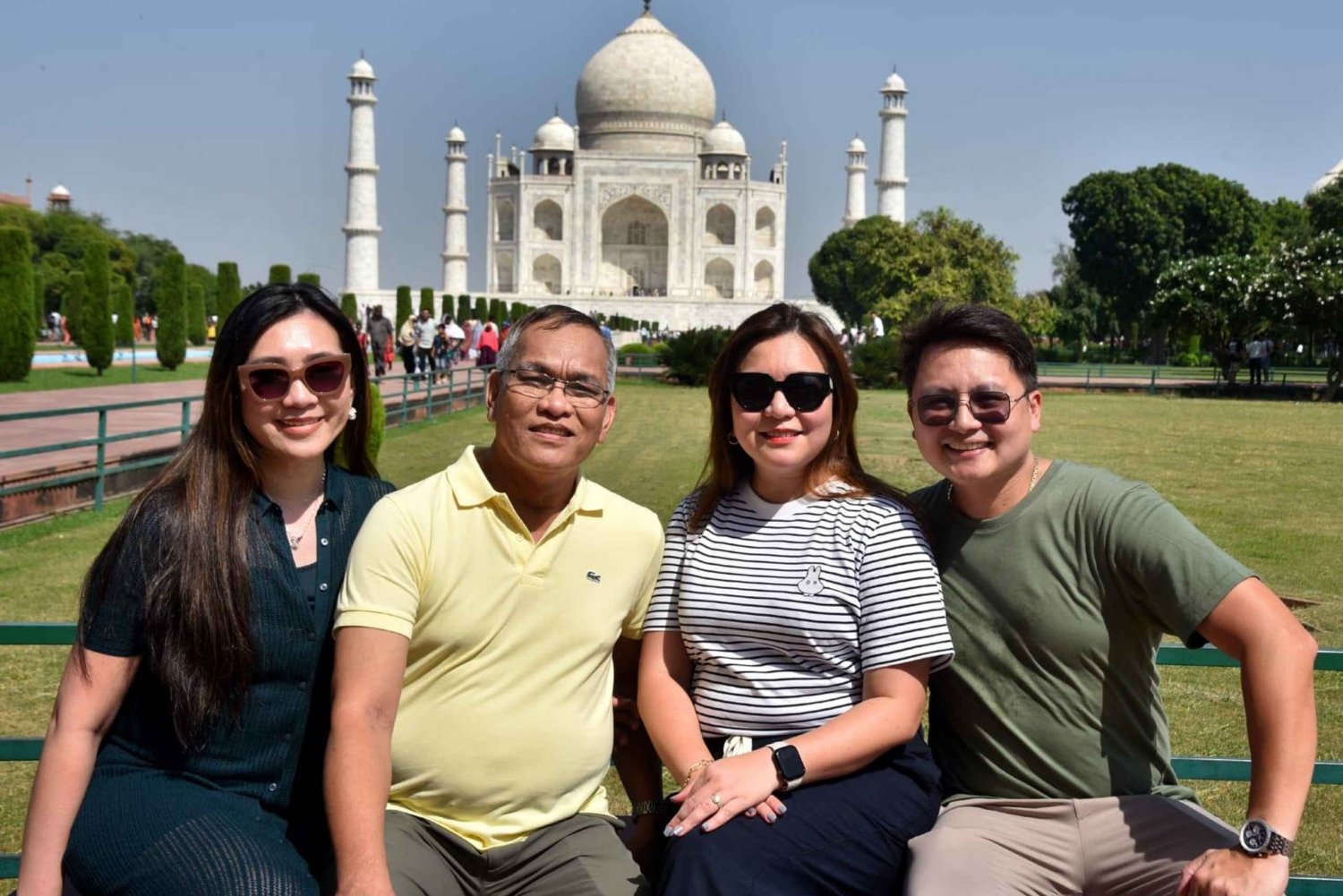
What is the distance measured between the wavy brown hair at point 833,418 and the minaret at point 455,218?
4462 centimetres

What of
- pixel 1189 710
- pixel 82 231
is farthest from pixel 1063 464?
pixel 82 231

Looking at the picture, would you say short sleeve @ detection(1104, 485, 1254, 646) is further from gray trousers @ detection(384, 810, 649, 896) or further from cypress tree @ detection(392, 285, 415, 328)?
cypress tree @ detection(392, 285, 415, 328)

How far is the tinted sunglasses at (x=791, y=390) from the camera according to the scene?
2.32 metres

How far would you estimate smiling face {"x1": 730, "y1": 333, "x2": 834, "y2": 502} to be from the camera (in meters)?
2.32

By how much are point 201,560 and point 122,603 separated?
5.5 inches

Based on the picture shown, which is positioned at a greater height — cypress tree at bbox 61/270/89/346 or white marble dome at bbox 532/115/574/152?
white marble dome at bbox 532/115/574/152

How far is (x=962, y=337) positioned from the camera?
2361 mm

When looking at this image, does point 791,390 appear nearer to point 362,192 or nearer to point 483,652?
point 483,652

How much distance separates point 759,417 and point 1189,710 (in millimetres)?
2770

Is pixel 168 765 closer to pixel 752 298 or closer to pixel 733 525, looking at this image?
pixel 733 525

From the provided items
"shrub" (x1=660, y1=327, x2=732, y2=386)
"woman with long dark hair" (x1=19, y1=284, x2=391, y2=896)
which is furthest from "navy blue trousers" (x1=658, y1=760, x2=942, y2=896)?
"shrub" (x1=660, y1=327, x2=732, y2=386)

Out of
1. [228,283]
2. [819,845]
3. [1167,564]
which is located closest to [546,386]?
[819,845]

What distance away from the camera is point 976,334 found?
7.72 ft

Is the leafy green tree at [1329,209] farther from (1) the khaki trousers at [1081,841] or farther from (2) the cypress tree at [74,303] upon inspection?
(1) the khaki trousers at [1081,841]
